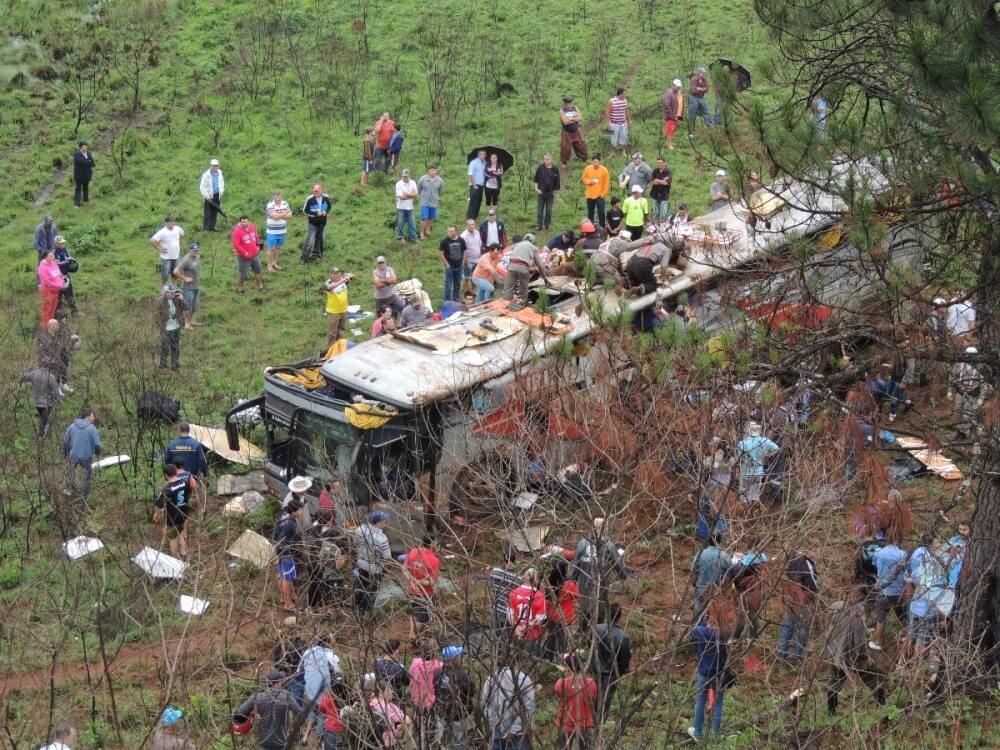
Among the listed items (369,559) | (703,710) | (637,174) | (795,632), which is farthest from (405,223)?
(703,710)

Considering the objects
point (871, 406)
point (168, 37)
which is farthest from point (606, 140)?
point (871, 406)

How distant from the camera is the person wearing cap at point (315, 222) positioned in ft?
74.5

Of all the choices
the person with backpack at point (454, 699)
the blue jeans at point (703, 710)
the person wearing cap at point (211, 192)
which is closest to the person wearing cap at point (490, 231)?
the person wearing cap at point (211, 192)

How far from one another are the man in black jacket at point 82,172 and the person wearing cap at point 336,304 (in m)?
6.45

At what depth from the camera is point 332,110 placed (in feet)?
92.4

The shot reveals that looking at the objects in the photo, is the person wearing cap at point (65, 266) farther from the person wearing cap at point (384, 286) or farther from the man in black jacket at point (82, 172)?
the person wearing cap at point (384, 286)

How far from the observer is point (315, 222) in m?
22.9

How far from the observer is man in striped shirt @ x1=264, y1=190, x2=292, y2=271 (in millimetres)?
22625

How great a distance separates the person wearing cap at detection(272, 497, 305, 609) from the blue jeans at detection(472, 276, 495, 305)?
655cm

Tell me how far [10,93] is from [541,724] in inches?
847

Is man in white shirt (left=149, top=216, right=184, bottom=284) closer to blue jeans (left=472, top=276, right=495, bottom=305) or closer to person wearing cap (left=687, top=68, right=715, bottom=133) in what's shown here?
blue jeans (left=472, top=276, right=495, bottom=305)

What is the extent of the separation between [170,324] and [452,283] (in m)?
4.40

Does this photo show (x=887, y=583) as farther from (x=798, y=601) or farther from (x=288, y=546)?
(x=288, y=546)

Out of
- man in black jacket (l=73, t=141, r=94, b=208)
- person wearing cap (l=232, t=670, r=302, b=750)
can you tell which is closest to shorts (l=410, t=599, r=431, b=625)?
person wearing cap (l=232, t=670, r=302, b=750)
